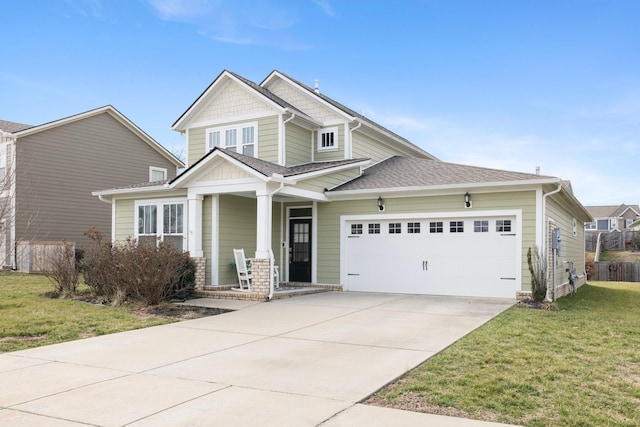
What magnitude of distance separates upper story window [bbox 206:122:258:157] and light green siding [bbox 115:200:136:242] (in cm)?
330

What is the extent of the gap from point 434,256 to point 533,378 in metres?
8.58

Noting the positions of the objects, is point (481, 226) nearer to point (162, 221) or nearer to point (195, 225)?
point (195, 225)

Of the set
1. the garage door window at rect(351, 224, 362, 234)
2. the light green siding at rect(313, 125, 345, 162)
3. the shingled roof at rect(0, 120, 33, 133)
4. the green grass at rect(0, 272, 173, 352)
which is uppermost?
the shingled roof at rect(0, 120, 33, 133)

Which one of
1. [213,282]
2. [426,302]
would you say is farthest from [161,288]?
[426,302]

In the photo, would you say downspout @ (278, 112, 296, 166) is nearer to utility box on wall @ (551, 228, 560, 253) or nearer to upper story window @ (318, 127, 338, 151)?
upper story window @ (318, 127, 338, 151)

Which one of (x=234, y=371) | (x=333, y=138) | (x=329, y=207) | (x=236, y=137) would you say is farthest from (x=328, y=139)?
(x=234, y=371)

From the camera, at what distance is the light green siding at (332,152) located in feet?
56.6

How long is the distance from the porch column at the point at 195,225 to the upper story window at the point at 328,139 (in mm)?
4786

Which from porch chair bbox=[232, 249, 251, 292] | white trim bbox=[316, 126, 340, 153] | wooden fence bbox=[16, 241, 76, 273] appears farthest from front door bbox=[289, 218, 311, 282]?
wooden fence bbox=[16, 241, 76, 273]

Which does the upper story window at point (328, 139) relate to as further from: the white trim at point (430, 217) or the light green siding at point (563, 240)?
the light green siding at point (563, 240)

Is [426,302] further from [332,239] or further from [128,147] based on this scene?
[128,147]

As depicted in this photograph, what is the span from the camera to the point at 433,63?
1992cm

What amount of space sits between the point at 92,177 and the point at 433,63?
52.5 ft

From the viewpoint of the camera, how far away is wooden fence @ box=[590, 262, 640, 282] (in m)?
26.8
